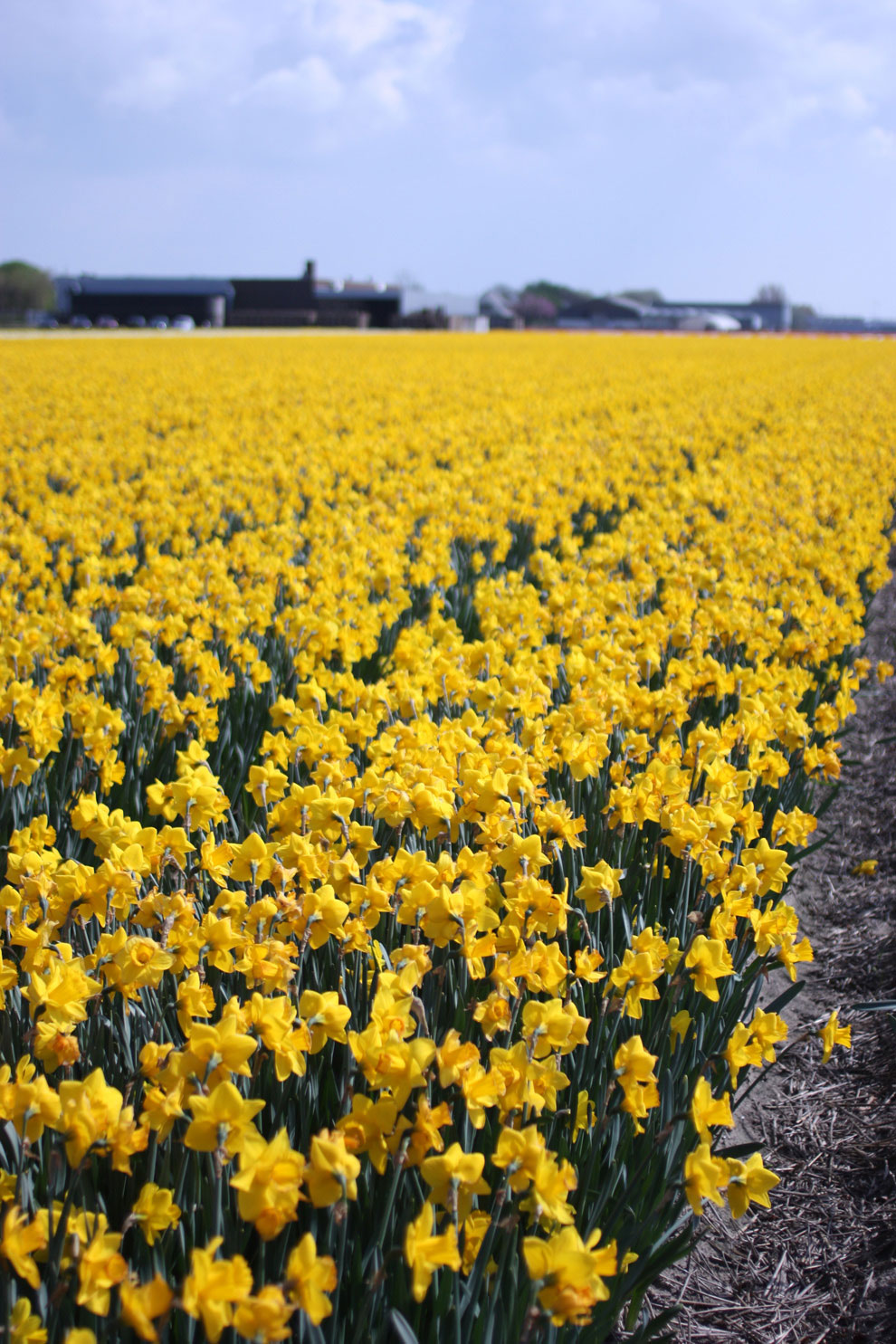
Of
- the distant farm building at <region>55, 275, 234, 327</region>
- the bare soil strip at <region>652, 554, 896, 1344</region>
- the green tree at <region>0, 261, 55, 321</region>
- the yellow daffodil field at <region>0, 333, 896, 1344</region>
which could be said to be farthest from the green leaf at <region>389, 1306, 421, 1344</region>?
the green tree at <region>0, 261, 55, 321</region>

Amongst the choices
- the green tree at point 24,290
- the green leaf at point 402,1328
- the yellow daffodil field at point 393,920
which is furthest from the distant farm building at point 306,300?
the green leaf at point 402,1328

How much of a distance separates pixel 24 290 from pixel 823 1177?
95814 millimetres

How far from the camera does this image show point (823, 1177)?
261 centimetres

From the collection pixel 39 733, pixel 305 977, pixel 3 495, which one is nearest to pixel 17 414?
pixel 3 495

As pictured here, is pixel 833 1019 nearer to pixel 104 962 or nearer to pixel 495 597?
pixel 104 962

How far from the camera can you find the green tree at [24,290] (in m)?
82.2

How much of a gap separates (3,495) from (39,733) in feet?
20.2

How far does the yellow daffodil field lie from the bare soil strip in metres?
0.17

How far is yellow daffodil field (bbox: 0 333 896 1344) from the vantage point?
1.41 metres

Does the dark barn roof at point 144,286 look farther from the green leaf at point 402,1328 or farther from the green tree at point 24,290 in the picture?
the green leaf at point 402,1328

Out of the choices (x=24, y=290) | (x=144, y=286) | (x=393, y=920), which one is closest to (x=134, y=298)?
(x=144, y=286)

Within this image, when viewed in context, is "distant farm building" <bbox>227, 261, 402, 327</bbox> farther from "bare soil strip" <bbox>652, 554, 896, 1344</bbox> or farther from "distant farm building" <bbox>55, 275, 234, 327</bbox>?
"bare soil strip" <bbox>652, 554, 896, 1344</bbox>

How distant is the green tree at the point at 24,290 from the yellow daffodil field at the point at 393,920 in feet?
283

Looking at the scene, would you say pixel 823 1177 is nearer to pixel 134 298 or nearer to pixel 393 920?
pixel 393 920
